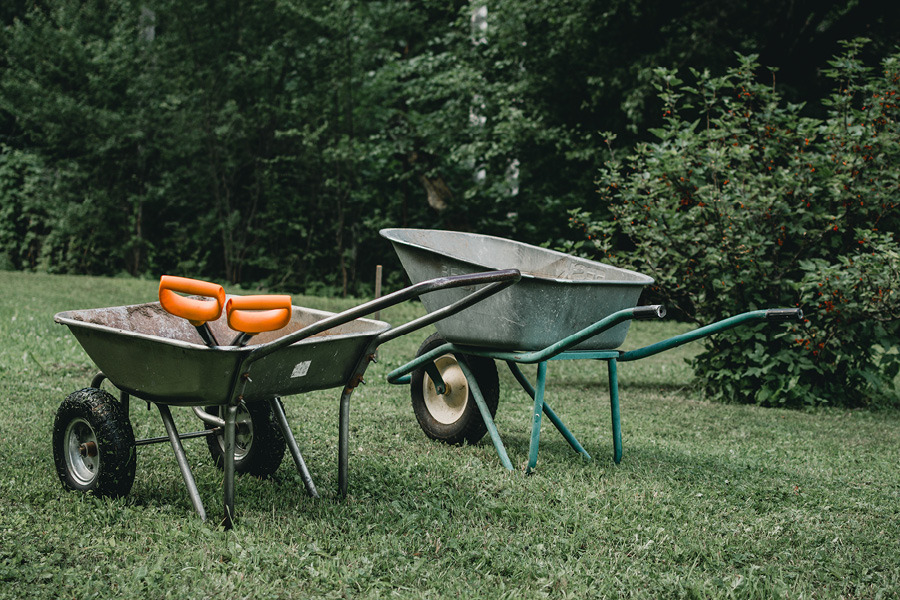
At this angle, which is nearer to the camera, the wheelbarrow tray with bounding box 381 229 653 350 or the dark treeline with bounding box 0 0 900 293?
the wheelbarrow tray with bounding box 381 229 653 350

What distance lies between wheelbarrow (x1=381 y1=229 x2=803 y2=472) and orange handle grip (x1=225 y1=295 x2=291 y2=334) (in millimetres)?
1091

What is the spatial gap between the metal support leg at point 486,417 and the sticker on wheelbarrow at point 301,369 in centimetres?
118

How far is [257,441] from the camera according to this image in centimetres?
363

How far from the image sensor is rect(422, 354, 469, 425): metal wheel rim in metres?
4.57

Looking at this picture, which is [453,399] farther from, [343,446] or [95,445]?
[95,445]

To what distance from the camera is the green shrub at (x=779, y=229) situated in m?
5.96

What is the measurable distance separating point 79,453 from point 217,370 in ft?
3.17

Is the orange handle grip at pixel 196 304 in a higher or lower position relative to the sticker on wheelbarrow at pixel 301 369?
higher

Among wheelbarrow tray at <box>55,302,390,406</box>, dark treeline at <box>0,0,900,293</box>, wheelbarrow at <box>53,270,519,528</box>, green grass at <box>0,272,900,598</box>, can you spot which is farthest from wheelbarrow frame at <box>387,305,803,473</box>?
dark treeline at <box>0,0,900,293</box>

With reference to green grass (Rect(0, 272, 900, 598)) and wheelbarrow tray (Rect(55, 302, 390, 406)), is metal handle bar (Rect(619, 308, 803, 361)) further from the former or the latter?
wheelbarrow tray (Rect(55, 302, 390, 406))

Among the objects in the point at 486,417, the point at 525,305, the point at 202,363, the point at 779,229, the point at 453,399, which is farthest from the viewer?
the point at 779,229

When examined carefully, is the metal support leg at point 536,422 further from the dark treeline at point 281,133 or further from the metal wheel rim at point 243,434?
the dark treeline at point 281,133

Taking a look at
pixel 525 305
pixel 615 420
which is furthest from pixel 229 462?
pixel 615 420

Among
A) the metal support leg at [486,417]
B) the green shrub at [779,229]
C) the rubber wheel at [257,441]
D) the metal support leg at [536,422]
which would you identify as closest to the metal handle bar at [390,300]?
the rubber wheel at [257,441]
